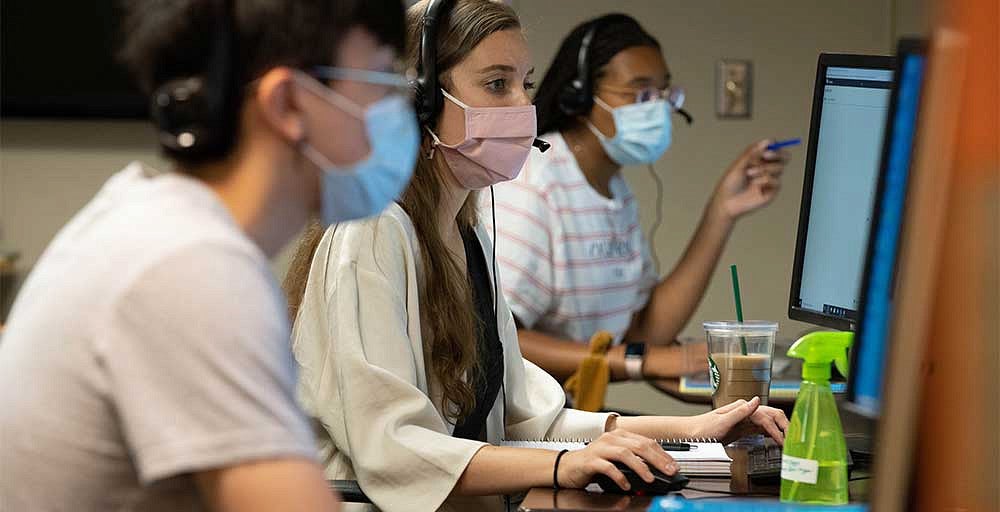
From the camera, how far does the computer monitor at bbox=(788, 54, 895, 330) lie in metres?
1.53

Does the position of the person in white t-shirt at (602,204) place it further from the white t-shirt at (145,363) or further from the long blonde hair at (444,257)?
the white t-shirt at (145,363)

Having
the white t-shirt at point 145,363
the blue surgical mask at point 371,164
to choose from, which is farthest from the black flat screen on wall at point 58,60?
the white t-shirt at point 145,363

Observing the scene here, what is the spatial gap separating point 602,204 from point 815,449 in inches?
61.5

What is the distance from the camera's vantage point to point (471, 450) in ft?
4.49

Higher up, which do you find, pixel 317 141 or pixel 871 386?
pixel 317 141

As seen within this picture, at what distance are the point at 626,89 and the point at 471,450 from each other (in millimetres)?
1575

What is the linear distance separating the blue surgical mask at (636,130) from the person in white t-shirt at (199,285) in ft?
6.19

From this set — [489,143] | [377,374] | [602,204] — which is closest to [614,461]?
[377,374]

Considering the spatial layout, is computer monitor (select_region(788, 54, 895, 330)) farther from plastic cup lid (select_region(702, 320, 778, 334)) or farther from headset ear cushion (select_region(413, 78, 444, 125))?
headset ear cushion (select_region(413, 78, 444, 125))

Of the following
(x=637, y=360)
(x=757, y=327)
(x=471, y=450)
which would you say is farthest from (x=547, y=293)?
(x=471, y=450)

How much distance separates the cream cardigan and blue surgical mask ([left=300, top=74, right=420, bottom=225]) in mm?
425

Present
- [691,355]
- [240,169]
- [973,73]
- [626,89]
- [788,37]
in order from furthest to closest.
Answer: [788,37], [626,89], [691,355], [240,169], [973,73]

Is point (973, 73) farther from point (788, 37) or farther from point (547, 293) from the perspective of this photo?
point (788, 37)

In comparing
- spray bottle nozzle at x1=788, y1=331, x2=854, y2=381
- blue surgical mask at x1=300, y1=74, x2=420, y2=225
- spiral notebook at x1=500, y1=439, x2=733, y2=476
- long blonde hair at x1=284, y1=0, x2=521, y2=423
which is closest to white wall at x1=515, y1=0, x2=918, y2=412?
spray bottle nozzle at x1=788, y1=331, x2=854, y2=381
